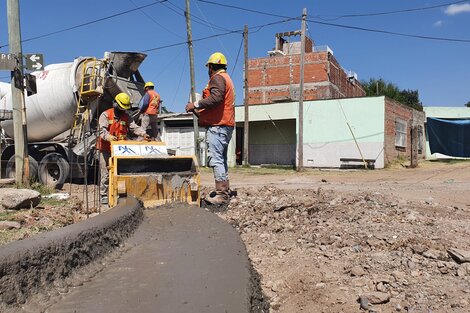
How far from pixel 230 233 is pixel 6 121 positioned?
434 inches

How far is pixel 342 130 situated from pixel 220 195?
16.9m

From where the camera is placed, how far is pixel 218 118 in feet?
21.2

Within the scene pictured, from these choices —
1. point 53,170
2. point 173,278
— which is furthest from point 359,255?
point 53,170

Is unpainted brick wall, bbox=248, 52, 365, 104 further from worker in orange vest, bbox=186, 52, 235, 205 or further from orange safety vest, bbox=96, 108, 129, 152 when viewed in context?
worker in orange vest, bbox=186, 52, 235, 205

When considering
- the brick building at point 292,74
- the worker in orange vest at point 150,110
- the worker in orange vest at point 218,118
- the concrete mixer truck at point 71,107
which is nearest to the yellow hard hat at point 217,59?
the worker in orange vest at point 218,118

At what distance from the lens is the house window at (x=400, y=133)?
23594 mm

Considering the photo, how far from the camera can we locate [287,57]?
37469 mm

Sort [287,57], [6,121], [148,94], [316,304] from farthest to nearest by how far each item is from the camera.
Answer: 1. [287,57]
2. [6,121]
3. [148,94]
4. [316,304]

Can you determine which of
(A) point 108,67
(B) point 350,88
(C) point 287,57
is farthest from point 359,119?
(B) point 350,88

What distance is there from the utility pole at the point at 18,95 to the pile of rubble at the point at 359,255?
685 centimetres

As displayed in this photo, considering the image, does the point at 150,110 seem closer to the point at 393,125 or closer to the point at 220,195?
the point at 220,195

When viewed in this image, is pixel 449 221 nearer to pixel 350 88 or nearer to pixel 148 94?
pixel 148 94

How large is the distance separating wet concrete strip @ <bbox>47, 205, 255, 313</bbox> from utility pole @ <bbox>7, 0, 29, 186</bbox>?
7.31m

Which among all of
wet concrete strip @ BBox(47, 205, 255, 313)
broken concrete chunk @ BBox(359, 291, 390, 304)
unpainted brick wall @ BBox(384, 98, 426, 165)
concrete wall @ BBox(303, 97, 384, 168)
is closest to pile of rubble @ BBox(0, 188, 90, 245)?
wet concrete strip @ BBox(47, 205, 255, 313)
